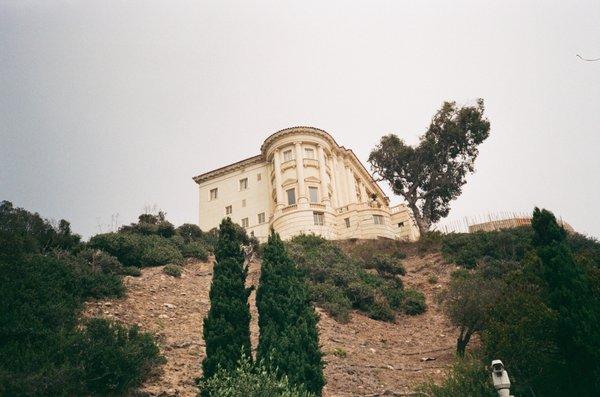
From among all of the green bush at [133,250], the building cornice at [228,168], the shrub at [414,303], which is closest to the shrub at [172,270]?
the green bush at [133,250]

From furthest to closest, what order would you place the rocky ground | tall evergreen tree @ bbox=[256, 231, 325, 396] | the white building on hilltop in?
the white building on hilltop
the rocky ground
tall evergreen tree @ bbox=[256, 231, 325, 396]

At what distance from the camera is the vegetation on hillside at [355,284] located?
2139 cm

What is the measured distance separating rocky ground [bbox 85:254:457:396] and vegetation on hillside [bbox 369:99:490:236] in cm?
1692

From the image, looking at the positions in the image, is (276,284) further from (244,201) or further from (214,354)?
(244,201)

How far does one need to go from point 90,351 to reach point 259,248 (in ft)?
63.3

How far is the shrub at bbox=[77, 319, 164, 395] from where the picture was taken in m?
10.8

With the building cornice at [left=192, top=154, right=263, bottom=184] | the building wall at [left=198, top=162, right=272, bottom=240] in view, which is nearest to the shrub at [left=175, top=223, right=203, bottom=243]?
the building wall at [left=198, top=162, right=272, bottom=240]

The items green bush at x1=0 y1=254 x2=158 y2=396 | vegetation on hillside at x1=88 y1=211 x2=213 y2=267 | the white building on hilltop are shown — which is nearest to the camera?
green bush at x1=0 y1=254 x2=158 y2=396

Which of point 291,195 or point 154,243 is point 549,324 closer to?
point 154,243

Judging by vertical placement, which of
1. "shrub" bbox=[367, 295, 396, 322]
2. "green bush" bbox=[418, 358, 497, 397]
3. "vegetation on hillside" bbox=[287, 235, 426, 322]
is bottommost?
"green bush" bbox=[418, 358, 497, 397]

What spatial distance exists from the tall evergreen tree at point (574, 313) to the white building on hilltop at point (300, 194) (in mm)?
25791

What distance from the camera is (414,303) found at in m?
22.5

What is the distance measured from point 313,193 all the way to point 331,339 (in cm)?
2468

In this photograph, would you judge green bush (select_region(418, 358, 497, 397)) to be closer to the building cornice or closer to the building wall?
the building wall
